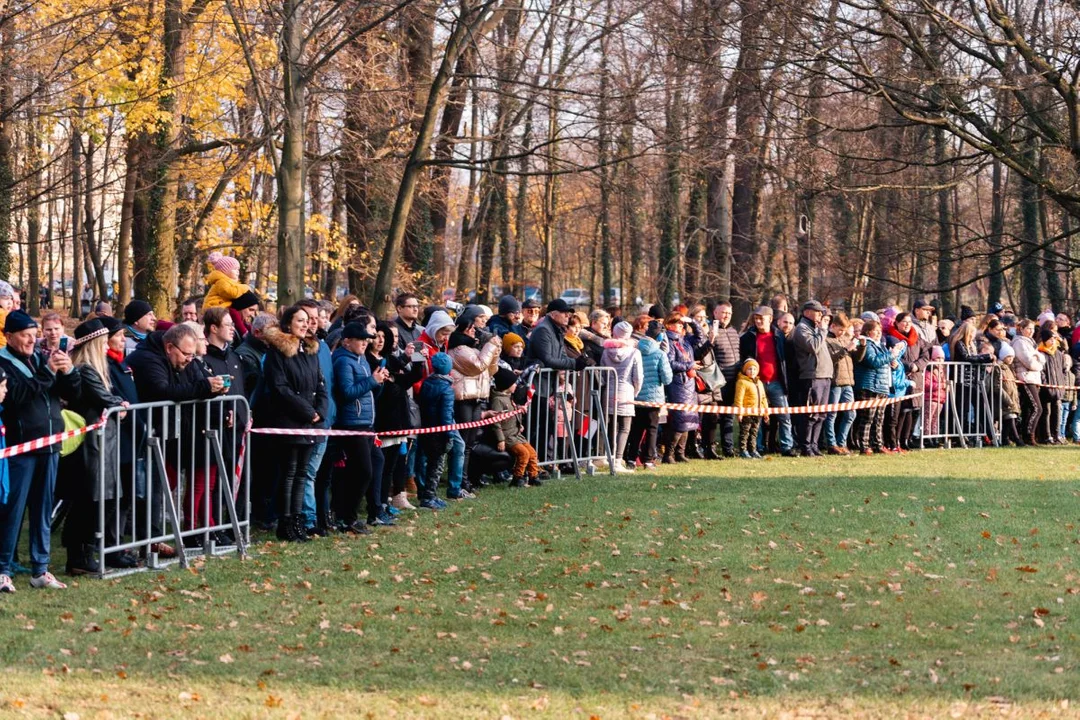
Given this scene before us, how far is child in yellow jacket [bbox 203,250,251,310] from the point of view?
44.4ft

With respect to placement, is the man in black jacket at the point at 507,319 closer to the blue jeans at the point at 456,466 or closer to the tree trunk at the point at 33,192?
the blue jeans at the point at 456,466

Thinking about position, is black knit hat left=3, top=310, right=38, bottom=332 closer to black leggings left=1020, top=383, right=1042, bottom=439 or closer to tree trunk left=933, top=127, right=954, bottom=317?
tree trunk left=933, top=127, right=954, bottom=317

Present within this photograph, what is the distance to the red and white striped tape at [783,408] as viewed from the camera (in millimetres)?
17250


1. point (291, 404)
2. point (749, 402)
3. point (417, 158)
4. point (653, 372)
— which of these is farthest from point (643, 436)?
point (291, 404)

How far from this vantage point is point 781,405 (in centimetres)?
1866

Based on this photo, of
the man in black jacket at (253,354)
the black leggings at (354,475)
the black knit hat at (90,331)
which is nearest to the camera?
the black knit hat at (90,331)

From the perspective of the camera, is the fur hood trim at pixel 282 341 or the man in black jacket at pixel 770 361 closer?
the fur hood trim at pixel 282 341

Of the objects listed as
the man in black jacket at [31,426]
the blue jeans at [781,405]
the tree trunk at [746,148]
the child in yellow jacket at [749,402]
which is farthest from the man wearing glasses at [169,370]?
the blue jeans at [781,405]

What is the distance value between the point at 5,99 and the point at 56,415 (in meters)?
8.45

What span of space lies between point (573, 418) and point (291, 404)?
214 inches

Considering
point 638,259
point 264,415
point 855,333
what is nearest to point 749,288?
point 638,259

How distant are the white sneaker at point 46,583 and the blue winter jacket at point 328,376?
9.36 feet

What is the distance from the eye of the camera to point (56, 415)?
9438 millimetres

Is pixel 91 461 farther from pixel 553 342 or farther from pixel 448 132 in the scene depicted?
pixel 448 132
